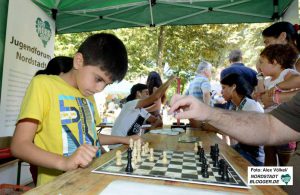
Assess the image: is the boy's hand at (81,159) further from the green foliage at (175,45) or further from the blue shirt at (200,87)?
the green foliage at (175,45)

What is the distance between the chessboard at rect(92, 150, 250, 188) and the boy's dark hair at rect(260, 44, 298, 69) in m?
1.50

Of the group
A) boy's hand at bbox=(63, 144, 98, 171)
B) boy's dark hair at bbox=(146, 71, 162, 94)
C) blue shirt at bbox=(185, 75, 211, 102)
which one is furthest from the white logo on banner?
blue shirt at bbox=(185, 75, 211, 102)

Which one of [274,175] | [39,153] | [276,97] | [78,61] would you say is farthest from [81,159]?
Result: [276,97]

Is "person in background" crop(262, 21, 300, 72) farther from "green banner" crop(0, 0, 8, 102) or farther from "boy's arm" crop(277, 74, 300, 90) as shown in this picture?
"green banner" crop(0, 0, 8, 102)

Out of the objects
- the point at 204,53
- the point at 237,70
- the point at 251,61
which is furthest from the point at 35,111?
the point at 251,61

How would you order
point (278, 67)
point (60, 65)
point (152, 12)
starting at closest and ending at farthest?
point (60, 65), point (278, 67), point (152, 12)

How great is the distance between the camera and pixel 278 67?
8.77ft

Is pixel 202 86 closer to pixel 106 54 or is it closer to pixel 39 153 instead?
pixel 106 54

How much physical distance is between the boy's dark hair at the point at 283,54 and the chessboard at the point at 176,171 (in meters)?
1.50

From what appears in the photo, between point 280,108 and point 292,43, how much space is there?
162 centimetres

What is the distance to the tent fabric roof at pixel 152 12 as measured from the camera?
13.7 ft

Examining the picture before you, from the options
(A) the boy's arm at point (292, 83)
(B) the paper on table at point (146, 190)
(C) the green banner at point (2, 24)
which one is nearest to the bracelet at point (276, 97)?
(A) the boy's arm at point (292, 83)

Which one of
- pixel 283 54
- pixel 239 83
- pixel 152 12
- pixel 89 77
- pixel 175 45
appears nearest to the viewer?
pixel 89 77

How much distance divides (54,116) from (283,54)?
2.12 m
